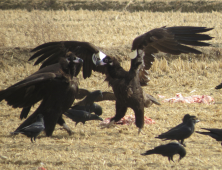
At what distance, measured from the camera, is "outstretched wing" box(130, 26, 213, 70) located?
238 inches

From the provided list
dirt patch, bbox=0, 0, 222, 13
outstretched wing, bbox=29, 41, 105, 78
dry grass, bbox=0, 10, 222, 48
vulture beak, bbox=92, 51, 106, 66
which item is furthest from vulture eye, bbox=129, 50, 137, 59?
dirt patch, bbox=0, 0, 222, 13

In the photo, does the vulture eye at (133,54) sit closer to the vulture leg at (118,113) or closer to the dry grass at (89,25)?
the vulture leg at (118,113)

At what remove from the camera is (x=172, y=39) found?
6.21 metres

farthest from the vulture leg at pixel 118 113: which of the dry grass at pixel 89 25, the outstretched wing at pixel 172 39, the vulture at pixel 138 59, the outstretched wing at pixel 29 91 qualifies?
the dry grass at pixel 89 25

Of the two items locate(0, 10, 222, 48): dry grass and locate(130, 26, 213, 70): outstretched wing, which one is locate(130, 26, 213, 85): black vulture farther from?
locate(0, 10, 222, 48): dry grass

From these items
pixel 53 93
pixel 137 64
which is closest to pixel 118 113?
pixel 137 64

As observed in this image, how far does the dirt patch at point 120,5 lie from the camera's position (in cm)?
2405

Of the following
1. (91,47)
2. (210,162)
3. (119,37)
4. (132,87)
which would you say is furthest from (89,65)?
(119,37)

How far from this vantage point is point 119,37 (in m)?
14.3

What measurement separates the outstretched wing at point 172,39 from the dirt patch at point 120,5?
1717 cm

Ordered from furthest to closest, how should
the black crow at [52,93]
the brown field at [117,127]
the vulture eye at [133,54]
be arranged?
the vulture eye at [133,54] < the black crow at [52,93] < the brown field at [117,127]

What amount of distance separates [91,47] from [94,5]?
1987 cm

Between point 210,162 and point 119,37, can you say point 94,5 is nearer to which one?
point 119,37

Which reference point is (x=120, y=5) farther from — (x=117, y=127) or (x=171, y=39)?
(x=117, y=127)
